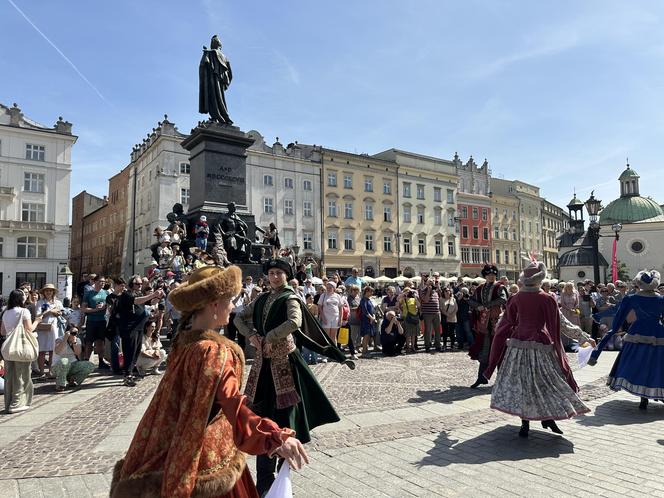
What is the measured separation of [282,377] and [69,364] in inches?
238

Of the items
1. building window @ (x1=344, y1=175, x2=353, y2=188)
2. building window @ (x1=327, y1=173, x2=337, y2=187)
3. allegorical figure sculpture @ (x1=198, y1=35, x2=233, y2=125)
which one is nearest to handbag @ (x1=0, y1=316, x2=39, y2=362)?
allegorical figure sculpture @ (x1=198, y1=35, x2=233, y2=125)

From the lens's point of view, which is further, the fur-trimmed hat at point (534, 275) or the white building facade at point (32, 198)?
the white building facade at point (32, 198)

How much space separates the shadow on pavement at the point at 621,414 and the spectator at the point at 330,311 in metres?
5.99

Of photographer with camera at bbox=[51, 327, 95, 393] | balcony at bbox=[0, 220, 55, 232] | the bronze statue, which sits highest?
balcony at bbox=[0, 220, 55, 232]

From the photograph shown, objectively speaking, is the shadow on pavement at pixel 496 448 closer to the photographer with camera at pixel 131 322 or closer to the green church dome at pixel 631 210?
the photographer with camera at pixel 131 322

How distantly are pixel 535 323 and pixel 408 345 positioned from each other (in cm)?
747

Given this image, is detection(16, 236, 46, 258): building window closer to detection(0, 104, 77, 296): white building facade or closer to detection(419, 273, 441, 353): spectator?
detection(0, 104, 77, 296): white building facade

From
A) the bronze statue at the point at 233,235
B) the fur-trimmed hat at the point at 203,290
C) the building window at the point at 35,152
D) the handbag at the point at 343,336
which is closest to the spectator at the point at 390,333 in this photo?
the handbag at the point at 343,336

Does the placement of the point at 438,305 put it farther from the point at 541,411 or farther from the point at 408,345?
the point at 541,411

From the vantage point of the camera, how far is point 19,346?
6758 millimetres

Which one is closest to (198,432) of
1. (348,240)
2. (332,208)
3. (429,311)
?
(429,311)

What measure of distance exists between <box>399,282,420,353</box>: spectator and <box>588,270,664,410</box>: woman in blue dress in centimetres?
614

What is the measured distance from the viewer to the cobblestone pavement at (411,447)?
4.04 metres

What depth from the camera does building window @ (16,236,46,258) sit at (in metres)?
41.5
